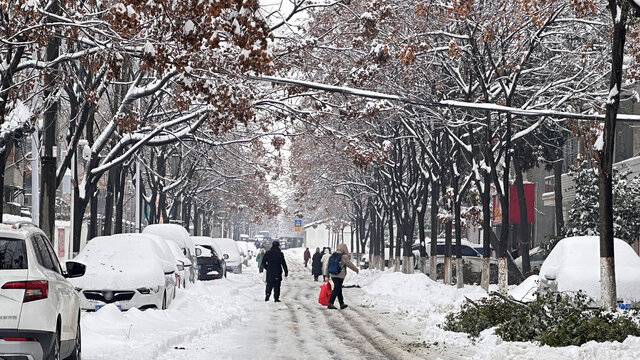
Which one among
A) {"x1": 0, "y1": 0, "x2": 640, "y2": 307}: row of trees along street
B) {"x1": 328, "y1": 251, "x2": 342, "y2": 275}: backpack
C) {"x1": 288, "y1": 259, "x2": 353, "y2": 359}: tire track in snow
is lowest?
{"x1": 288, "y1": 259, "x2": 353, "y2": 359}: tire track in snow

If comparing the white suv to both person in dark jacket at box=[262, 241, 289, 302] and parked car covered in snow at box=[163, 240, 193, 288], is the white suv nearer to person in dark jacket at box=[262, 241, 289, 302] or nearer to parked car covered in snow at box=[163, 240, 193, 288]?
parked car covered in snow at box=[163, 240, 193, 288]

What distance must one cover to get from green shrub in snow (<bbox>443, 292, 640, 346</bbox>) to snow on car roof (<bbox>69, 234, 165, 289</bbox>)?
5.68 meters

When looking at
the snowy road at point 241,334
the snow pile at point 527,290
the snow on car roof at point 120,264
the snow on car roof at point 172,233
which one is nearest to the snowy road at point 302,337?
the snowy road at point 241,334

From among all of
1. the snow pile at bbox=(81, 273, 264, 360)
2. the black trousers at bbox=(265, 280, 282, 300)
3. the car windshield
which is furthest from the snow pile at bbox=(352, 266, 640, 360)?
the car windshield

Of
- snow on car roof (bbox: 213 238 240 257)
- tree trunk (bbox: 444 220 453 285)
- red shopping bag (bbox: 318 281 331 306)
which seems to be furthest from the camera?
snow on car roof (bbox: 213 238 240 257)

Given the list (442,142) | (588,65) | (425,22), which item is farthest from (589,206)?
(425,22)

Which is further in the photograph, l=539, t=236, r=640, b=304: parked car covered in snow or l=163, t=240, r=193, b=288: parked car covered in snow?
l=163, t=240, r=193, b=288: parked car covered in snow

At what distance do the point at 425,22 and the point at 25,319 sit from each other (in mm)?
19229

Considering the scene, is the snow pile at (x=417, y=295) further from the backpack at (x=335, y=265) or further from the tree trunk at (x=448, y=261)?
the backpack at (x=335, y=265)

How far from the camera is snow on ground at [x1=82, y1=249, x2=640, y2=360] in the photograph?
12094 mm

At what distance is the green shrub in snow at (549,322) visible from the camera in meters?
13.0

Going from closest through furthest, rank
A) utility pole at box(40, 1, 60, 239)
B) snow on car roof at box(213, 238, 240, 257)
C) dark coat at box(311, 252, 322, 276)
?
utility pole at box(40, 1, 60, 239) → snow on car roof at box(213, 238, 240, 257) → dark coat at box(311, 252, 322, 276)

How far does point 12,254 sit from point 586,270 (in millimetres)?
12930

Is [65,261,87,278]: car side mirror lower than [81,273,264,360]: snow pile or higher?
higher
